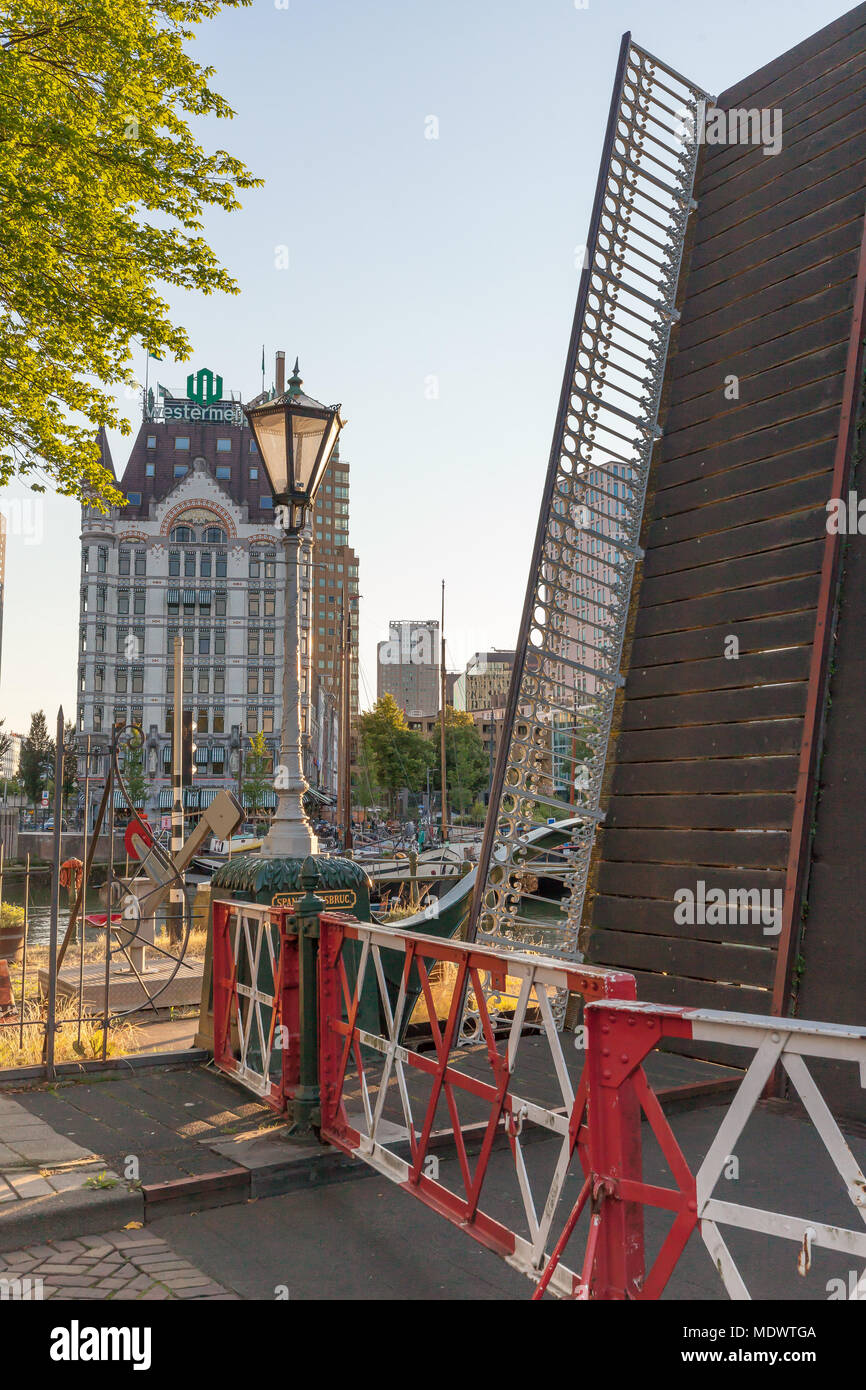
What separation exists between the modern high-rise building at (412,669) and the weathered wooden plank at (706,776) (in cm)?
16783

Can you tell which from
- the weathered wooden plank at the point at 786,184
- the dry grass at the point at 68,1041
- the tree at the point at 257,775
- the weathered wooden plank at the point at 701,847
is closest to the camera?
the dry grass at the point at 68,1041

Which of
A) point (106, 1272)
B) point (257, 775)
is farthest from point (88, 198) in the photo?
point (257, 775)

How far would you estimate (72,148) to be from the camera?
376 inches

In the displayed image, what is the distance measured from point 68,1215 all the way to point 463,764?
7568cm

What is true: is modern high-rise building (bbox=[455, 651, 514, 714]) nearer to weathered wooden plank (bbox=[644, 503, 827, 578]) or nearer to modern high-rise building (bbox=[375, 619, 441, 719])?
modern high-rise building (bbox=[375, 619, 441, 719])

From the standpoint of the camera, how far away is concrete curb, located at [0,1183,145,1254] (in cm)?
462

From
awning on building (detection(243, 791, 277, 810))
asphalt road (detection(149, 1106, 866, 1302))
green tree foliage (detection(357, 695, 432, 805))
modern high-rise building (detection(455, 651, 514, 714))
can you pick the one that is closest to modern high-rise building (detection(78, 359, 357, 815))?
awning on building (detection(243, 791, 277, 810))

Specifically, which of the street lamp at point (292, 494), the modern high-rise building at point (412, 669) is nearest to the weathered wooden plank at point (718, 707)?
the street lamp at point (292, 494)

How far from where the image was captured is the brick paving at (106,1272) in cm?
410

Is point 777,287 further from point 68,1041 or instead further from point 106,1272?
point 106,1272

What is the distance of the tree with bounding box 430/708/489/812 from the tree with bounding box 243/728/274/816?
18593 mm

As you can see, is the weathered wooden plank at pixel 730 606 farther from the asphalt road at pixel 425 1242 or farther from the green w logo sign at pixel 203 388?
the green w logo sign at pixel 203 388

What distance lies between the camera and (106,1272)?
170 inches
